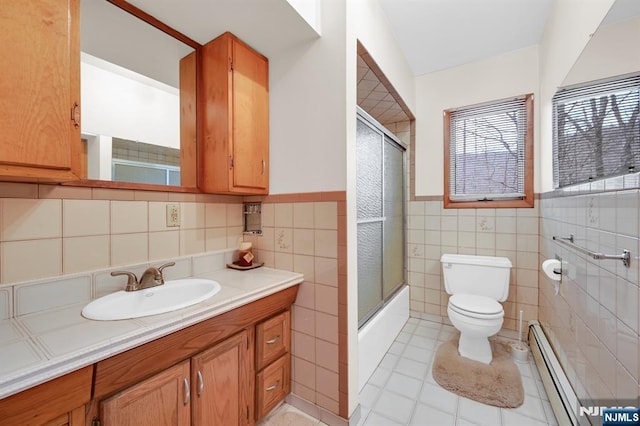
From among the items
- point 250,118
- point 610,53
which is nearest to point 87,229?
point 250,118

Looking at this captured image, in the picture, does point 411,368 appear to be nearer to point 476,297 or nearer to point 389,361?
point 389,361

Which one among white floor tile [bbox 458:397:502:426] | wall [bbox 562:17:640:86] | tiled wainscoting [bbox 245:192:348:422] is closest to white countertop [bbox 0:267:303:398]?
tiled wainscoting [bbox 245:192:348:422]

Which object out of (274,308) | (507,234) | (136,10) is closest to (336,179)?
(274,308)

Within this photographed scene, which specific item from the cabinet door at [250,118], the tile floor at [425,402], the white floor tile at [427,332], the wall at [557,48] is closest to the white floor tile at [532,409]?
the tile floor at [425,402]

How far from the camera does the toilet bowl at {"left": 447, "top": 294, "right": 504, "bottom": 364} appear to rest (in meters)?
1.85

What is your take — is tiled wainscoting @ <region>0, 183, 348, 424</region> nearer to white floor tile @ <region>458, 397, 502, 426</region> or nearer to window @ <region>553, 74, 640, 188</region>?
white floor tile @ <region>458, 397, 502, 426</region>

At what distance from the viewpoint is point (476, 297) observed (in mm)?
2119

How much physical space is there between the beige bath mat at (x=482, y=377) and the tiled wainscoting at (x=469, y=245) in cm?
50

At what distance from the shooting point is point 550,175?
1.94m

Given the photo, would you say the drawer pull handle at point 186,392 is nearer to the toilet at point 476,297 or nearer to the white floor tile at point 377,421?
the white floor tile at point 377,421

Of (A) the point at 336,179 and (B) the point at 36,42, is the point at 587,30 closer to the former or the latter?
(A) the point at 336,179

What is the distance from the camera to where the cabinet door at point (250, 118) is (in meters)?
1.49

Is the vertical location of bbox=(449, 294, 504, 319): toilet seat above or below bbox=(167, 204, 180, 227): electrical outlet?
below

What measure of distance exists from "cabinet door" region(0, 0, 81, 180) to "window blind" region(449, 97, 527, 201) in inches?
108
